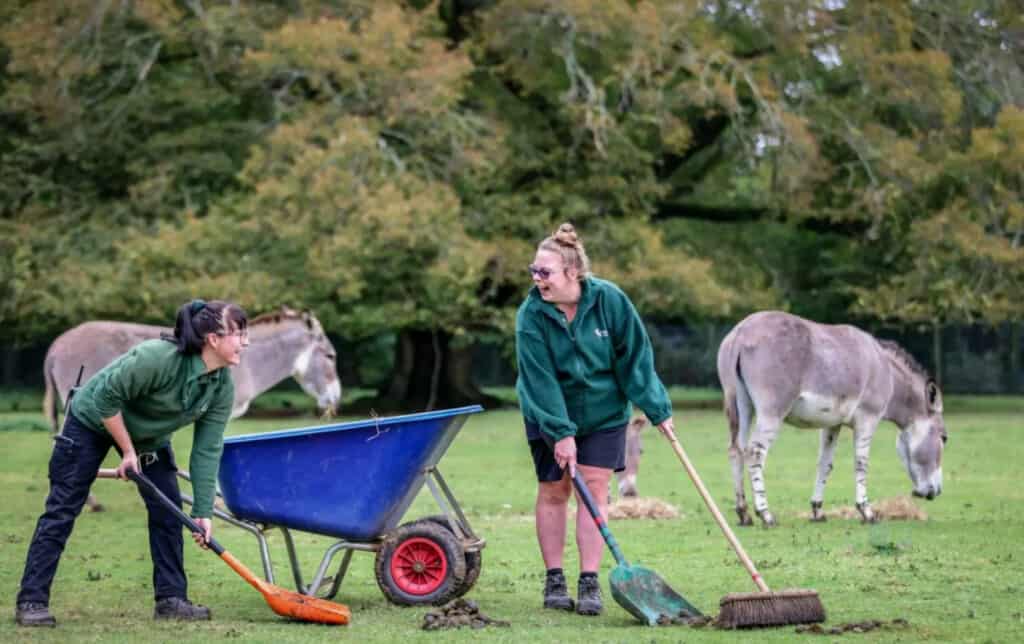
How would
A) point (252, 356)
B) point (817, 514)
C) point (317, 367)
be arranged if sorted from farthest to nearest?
point (317, 367) < point (252, 356) < point (817, 514)

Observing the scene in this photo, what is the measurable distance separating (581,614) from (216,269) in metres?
19.4

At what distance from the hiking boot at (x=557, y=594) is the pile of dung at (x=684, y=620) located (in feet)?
2.27

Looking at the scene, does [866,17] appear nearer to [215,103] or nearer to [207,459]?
[215,103]

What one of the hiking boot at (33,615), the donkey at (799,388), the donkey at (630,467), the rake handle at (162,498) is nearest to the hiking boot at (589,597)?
the rake handle at (162,498)

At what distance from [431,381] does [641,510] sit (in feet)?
63.4

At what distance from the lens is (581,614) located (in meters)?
7.91

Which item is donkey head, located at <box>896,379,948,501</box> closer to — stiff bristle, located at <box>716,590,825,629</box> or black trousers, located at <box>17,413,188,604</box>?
stiff bristle, located at <box>716,590,825,629</box>

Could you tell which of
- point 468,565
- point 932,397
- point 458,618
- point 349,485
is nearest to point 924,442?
point 932,397

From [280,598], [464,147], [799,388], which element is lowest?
[280,598]

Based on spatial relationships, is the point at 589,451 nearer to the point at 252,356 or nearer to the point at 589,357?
the point at 589,357

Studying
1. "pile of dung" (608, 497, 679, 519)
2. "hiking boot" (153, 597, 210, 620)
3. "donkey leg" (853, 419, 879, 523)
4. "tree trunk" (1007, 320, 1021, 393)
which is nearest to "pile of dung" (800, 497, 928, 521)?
"donkey leg" (853, 419, 879, 523)

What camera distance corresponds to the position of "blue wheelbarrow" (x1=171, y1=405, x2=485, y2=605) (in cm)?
809

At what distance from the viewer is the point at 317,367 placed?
1738 cm

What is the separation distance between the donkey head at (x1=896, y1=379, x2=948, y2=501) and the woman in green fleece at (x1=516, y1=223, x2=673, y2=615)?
618cm
